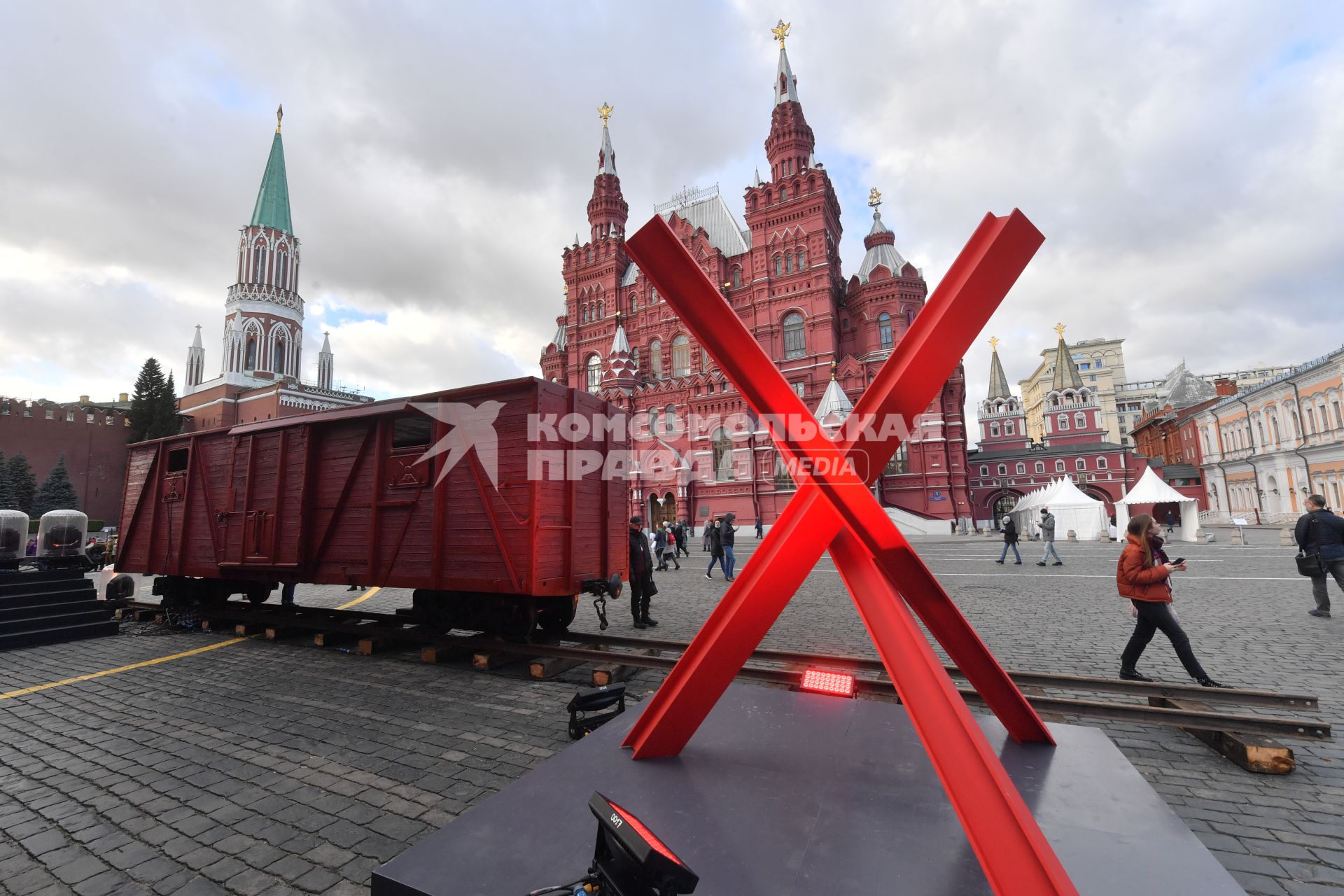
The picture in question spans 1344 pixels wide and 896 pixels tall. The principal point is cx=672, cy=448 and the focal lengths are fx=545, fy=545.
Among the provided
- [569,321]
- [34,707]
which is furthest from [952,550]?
[569,321]

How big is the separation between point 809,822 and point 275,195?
91276mm

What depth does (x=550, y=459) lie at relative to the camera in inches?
271

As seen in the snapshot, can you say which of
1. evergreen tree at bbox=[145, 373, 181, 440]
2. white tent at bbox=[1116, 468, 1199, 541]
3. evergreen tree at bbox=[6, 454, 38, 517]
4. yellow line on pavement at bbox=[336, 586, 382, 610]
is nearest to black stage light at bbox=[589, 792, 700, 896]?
yellow line on pavement at bbox=[336, 586, 382, 610]

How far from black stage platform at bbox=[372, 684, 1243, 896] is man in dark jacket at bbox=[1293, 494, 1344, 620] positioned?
28.9ft

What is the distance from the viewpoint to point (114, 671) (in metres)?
6.88

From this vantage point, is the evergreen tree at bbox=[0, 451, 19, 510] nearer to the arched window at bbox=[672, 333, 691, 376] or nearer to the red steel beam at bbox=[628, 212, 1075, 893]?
the arched window at bbox=[672, 333, 691, 376]

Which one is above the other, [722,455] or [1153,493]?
[722,455]

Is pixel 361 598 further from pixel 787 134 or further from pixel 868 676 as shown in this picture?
pixel 787 134

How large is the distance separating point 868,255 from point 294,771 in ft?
160

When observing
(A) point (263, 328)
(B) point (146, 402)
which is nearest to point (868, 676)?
(B) point (146, 402)

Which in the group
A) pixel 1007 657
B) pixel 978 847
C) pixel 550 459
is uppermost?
pixel 550 459

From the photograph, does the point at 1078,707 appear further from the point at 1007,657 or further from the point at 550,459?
the point at 550,459

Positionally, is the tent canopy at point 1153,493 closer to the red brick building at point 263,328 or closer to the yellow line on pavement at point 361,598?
the yellow line on pavement at point 361,598

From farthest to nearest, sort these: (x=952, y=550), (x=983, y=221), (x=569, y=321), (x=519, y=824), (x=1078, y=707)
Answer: (x=569, y=321), (x=952, y=550), (x=1078, y=707), (x=983, y=221), (x=519, y=824)
